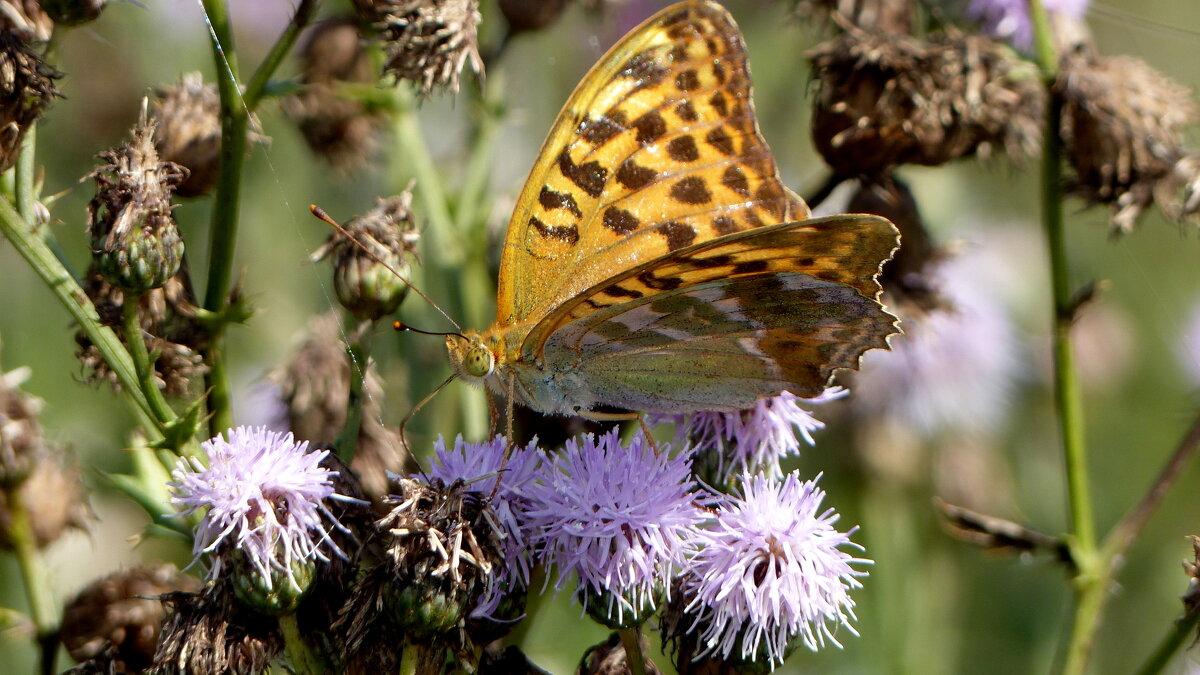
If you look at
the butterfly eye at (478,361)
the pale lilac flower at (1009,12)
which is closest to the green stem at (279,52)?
A: the butterfly eye at (478,361)

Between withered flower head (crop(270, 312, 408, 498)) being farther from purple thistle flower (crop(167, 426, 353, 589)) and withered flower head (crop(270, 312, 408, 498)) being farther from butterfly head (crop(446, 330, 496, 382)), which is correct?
purple thistle flower (crop(167, 426, 353, 589))

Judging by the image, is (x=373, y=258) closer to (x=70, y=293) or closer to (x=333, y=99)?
(x=70, y=293)

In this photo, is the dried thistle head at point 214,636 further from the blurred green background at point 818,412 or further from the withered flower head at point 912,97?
the withered flower head at point 912,97

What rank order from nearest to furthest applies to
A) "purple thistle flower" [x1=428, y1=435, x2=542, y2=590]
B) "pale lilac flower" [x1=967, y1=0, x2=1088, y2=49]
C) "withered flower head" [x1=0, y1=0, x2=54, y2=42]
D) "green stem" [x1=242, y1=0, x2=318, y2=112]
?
"purple thistle flower" [x1=428, y1=435, x2=542, y2=590] → "withered flower head" [x1=0, y1=0, x2=54, y2=42] → "green stem" [x1=242, y1=0, x2=318, y2=112] → "pale lilac flower" [x1=967, y1=0, x2=1088, y2=49]

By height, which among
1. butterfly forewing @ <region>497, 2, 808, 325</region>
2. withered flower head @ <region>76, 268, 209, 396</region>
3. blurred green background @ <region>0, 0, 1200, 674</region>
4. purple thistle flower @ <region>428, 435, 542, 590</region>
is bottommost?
blurred green background @ <region>0, 0, 1200, 674</region>

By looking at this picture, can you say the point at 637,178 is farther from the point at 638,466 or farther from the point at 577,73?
the point at 577,73

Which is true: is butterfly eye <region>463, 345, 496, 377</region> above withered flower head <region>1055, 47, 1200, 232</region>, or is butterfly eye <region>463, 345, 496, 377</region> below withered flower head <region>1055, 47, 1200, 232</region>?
below

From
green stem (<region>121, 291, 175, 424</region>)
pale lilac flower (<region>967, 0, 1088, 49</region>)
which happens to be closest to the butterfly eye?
green stem (<region>121, 291, 175, 424</region>)
